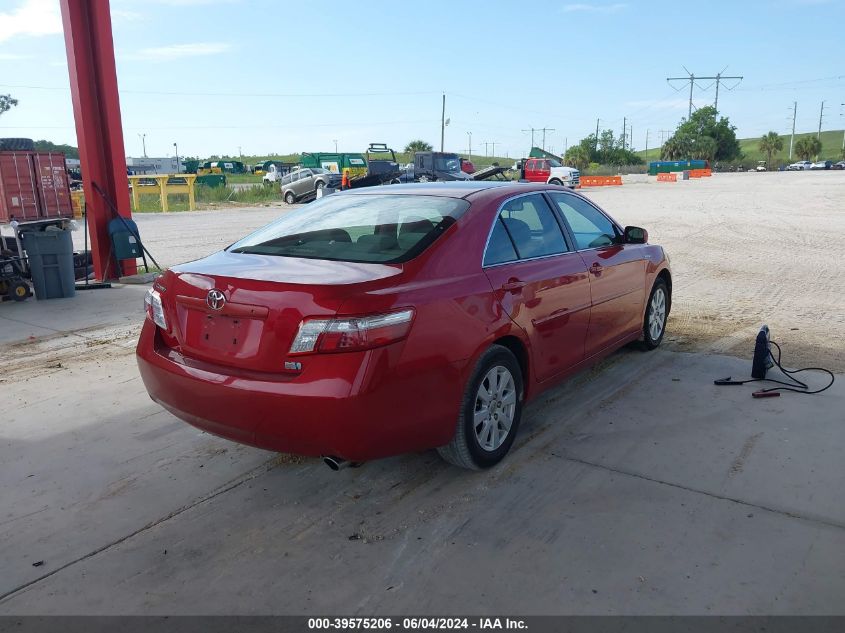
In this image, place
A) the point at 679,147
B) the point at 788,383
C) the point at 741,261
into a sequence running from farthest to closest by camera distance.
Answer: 1. the point at 679,147
2. the point at 741,261
3. the point at 788,383

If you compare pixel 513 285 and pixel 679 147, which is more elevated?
pixel 679 147

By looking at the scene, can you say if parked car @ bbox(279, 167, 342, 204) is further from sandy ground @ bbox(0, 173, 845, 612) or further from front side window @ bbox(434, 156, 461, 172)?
sandy ground @ bbox(0, 173, 845, 612)

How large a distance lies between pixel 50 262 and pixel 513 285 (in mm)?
7553

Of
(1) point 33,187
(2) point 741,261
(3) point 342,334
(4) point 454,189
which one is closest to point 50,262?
(1) point 33,187

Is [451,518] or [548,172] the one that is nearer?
[451,518]

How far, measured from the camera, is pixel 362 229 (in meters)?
4.05

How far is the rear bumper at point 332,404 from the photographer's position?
3.01m

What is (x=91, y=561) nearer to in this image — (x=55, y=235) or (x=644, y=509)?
(x=644, y=509)

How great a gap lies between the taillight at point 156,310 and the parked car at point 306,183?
2824 cm

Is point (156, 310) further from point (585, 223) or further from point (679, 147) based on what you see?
point (679, 147)

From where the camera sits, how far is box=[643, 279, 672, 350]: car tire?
19.5 ft

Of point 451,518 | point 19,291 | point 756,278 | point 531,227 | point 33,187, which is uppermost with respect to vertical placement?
point 33,187

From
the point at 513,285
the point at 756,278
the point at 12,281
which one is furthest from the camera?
the point at 756,278
